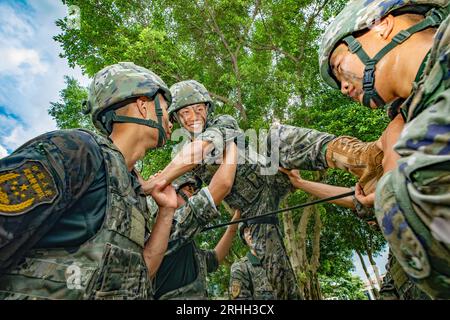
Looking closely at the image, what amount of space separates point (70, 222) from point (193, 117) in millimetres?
2435

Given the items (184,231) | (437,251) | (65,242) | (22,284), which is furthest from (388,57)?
(184,231)

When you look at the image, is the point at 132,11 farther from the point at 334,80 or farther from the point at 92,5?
the point at 334,80

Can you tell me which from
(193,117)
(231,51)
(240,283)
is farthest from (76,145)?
(231,51)

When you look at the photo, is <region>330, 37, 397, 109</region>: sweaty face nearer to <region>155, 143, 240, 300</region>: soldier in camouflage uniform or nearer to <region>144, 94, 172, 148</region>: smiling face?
<region>144, 94, 172, 148</region>: smiling face

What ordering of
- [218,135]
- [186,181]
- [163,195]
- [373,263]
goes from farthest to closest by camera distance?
[373,263]
[186,181]
[218,135]
[163,195]

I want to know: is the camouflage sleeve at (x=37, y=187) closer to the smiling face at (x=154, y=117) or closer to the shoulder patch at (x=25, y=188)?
the shoulder patch at (x=25, y=188)

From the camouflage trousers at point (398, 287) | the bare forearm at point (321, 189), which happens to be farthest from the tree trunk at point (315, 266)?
the bare forearm at point (321, 189)

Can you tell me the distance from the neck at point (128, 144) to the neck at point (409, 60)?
1.74 m

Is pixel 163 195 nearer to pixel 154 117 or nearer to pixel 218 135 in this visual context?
pixel 154 117

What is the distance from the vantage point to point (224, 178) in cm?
319

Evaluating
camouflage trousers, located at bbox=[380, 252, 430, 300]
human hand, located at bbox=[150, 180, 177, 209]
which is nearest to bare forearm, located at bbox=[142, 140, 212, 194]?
human hand, located at bbox=[150, 180, 177, 209]

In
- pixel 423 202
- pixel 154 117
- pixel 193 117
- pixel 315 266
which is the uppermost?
pixel 193 117

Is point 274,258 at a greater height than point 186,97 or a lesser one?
lesser

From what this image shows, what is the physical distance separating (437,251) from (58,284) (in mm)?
1568
